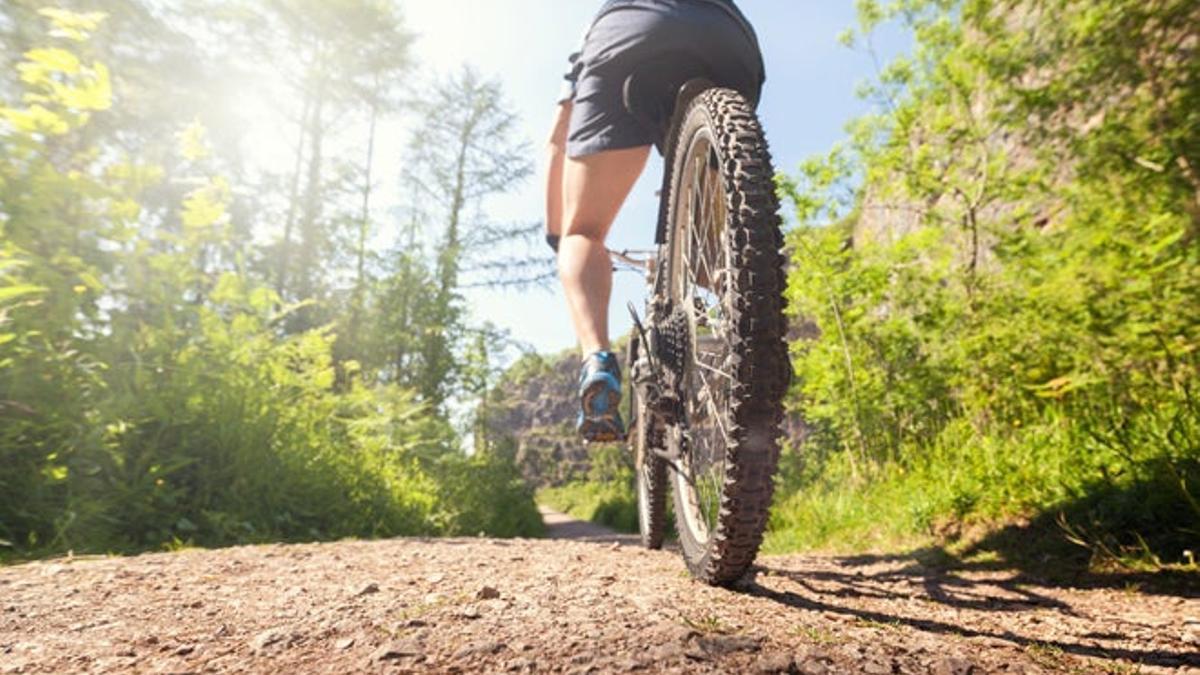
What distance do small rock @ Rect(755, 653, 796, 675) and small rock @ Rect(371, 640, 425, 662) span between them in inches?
20.4

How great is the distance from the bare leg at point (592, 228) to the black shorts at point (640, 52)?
0.26ft

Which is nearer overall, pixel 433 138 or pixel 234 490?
pixel 234 490

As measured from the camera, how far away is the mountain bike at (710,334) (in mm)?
1426

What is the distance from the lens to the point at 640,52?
2.09 m

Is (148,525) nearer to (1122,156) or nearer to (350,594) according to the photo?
(350,594)

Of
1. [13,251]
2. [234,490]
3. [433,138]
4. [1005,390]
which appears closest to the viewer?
[13,251]

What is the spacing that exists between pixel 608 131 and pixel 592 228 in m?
0.35

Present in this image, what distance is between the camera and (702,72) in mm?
2178

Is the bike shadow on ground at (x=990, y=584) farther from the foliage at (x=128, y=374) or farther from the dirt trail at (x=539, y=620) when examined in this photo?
the foliage at (x=128, y=374)

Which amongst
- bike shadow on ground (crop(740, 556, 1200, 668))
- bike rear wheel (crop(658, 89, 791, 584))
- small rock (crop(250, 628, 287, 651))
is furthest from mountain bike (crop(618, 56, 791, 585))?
small rock (crop(250, 628, 287, 651))

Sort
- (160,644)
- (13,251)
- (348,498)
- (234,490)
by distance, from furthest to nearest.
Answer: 1. (348,498)
2. (234,490)
3. (13,251)
4. (160,644)

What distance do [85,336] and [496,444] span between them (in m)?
16.7

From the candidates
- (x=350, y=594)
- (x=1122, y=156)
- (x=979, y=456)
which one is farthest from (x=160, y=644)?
(x=1122, y=156)

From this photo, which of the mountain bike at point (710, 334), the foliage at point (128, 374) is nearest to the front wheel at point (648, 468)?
the mountain bike at point (710, 334)
